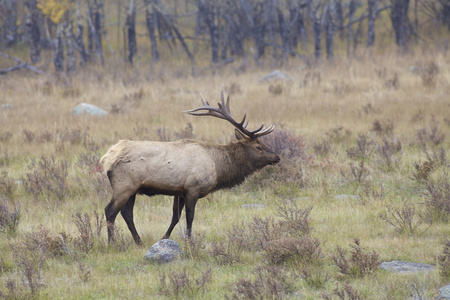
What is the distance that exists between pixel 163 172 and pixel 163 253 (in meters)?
0.94

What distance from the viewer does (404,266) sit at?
5.34 metres

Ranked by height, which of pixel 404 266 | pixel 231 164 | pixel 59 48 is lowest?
pixel 404 266

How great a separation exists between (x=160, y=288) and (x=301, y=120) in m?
8.83

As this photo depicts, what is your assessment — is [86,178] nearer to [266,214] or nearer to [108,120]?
[266,214]

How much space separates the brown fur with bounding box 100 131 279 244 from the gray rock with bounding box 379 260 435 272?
2.20m

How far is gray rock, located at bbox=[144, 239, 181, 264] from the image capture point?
18.5ft

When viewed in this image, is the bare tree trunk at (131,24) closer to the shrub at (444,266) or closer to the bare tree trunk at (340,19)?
the bare tree trunk at (340,19)

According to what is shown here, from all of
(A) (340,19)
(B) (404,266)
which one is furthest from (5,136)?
(A) (340,19)

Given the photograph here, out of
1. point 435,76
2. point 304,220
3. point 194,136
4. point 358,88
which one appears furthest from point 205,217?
point 435,76

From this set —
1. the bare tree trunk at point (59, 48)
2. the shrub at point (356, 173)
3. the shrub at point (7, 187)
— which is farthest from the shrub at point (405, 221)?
the bare tree trunk at point (59, 48)

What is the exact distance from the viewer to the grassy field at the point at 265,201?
506 centimetres

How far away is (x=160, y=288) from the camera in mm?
4996

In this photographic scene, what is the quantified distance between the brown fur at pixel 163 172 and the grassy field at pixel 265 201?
37 cm

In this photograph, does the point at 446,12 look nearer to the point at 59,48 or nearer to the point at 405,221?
the point at 59,48
